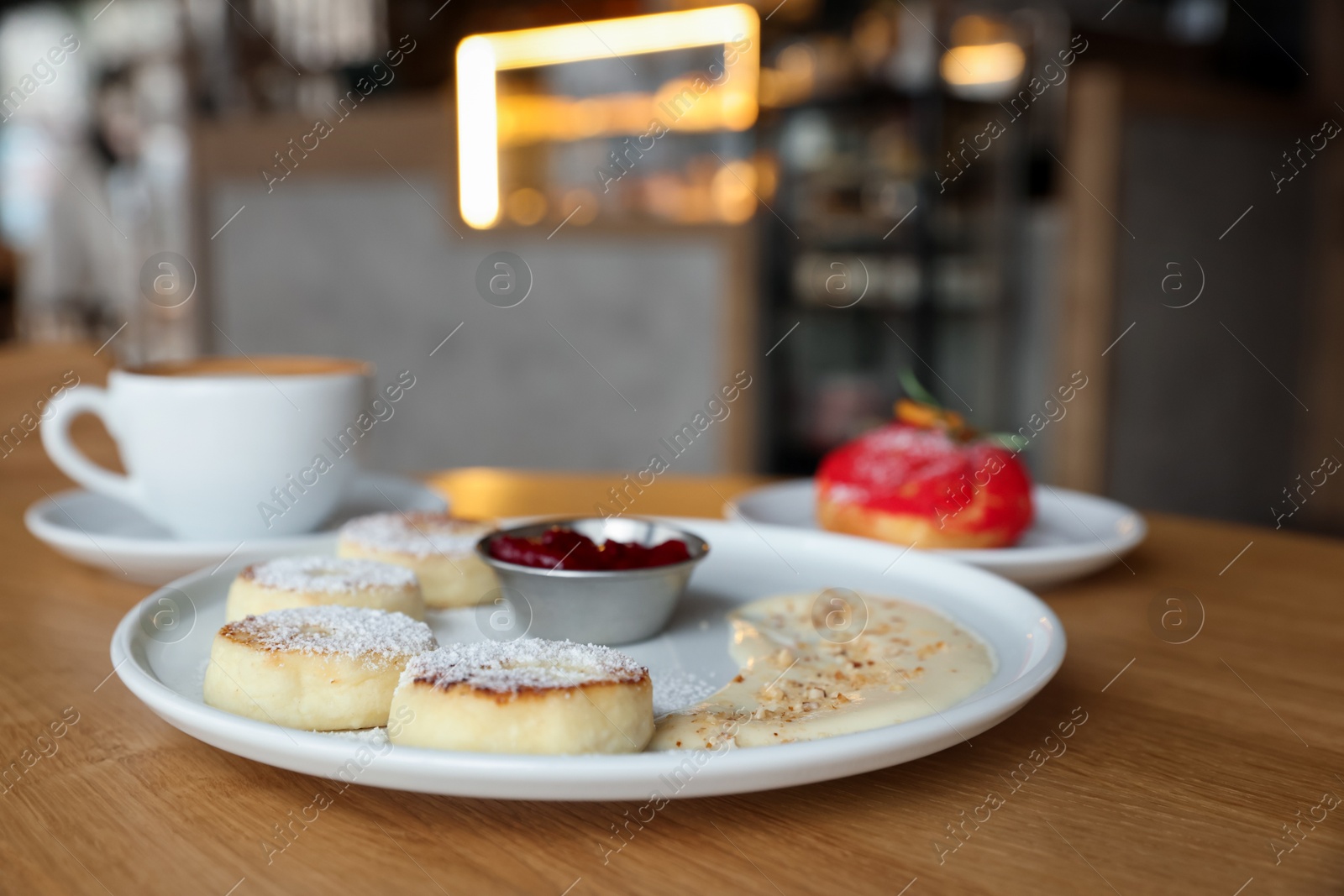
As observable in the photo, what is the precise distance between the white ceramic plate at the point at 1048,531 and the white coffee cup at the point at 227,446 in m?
0.48

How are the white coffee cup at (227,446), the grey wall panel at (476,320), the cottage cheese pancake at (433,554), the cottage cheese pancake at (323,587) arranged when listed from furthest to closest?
the grey wall panel at (476,320) → the white coffee cup at (227,446) → the cottage cheese pancake at (433,554) → the cottage cheese pancake at (323,587)

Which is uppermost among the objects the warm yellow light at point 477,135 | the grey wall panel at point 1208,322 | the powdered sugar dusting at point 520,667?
the warm yellow light at point 477,135

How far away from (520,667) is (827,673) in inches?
10.1

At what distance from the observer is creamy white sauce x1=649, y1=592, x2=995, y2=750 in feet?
2.35

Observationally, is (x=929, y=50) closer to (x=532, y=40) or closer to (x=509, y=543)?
(x=532, y=40)

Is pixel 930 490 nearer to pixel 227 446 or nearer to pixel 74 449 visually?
pixel 227 446

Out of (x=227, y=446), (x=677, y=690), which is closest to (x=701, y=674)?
(x=677, y=690)

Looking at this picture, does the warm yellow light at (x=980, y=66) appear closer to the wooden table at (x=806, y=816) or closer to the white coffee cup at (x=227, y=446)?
the white coffee cup at (x=227, y=446)

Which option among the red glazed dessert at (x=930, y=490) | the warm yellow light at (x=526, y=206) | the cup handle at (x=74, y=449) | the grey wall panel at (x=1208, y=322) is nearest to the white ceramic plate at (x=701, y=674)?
the red glazed dessert at (x=930, y=490)

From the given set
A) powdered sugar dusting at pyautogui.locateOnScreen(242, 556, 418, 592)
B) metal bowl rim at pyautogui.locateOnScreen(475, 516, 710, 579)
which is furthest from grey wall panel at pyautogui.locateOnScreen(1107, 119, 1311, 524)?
powdered sugar dusting at pyautogui.locateOnScreen(242, 556, 418, 592)

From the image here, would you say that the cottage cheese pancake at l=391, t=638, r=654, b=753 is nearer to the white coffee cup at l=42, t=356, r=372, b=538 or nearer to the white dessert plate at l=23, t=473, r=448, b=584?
the white dessert plate at l=23, t=473, r=448, b=584

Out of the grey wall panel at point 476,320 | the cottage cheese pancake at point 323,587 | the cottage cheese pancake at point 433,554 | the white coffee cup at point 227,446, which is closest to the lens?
the cottage cheese pancake at point 323,587

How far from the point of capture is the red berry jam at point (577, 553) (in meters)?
0.95

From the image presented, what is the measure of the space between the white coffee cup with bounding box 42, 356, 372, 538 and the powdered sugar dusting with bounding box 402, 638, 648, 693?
2.00ft
